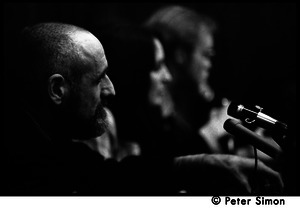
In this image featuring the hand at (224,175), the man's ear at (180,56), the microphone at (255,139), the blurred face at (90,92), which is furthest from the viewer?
the man's ear at (180,56)

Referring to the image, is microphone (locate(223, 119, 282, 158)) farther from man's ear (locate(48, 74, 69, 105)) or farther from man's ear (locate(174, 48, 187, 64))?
man's ear (locate(174, 48, 187, 64))

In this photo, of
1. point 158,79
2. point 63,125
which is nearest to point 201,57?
point 158,79

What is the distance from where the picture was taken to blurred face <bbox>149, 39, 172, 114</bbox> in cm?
199

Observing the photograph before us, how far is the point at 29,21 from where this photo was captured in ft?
7.48

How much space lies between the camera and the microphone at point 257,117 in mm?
1096

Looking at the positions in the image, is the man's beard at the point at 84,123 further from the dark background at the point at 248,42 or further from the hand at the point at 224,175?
the dark background at the point at 248,42

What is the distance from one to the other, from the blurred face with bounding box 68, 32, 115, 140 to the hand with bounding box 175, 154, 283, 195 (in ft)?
0.91

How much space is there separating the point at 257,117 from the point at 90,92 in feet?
1.73

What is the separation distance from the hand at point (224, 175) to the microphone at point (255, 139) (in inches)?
7.0

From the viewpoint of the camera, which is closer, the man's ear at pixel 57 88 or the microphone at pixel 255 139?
the microphone at pixel 255 139

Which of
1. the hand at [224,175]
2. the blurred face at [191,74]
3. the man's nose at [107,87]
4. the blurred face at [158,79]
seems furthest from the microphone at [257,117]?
the blurred face at [191,74]

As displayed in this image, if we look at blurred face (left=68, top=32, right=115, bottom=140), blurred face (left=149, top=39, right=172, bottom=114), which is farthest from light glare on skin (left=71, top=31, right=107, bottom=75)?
blurred face (left=149, top=39, right=172, bottom=114)

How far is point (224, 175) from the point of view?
53.1 inches

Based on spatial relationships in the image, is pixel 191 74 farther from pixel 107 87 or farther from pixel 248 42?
pixel 107 87
